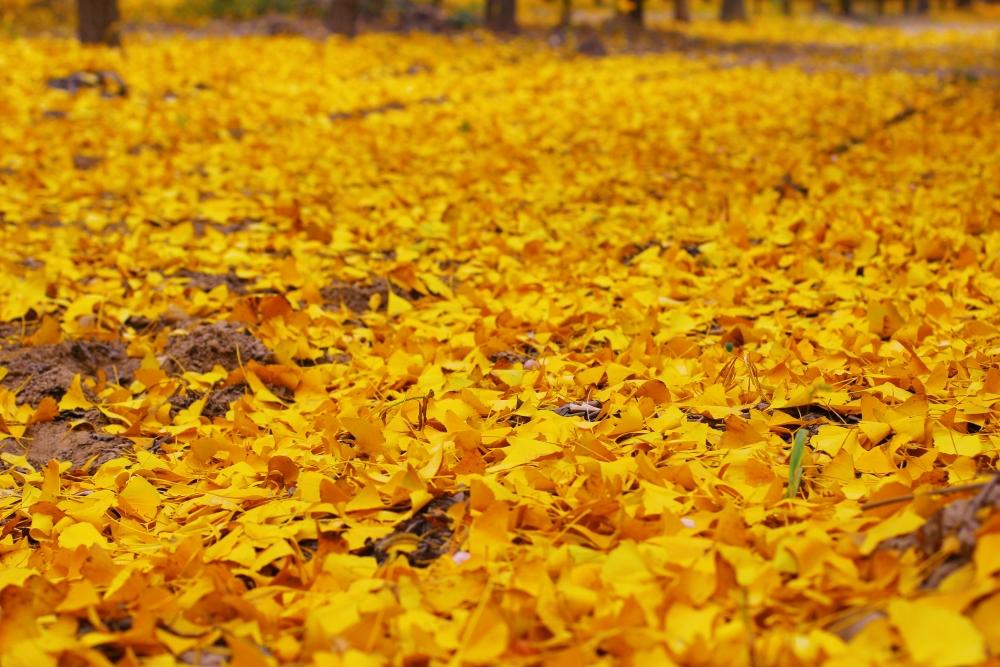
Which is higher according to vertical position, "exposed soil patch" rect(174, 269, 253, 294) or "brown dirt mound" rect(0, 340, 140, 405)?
"exposed soil patch" rect(174, 269, 253, 294)

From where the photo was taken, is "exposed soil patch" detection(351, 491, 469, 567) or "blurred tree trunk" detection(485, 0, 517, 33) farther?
"blurred tree trunk" detection(485, 0, 517, 33)

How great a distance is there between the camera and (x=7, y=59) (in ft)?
27.1

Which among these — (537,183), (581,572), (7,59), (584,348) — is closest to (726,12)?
(7,59)

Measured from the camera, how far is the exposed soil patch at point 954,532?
1.26 m

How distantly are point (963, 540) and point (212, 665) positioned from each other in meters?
1.00

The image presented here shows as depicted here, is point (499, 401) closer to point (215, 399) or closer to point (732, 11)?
point (215, 399)

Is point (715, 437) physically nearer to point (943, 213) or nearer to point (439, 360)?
point (439, 360)

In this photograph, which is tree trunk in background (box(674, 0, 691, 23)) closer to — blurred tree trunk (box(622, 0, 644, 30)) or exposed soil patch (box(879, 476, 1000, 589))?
blurred tree trunk (box(622, 0, 644, 30))

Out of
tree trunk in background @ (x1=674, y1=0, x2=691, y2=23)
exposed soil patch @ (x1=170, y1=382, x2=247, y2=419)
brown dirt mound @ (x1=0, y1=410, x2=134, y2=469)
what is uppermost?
tree trunk in background @ (x1=674, y1=0, x2=691, y2=23)

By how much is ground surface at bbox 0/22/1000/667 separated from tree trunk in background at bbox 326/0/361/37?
579cm

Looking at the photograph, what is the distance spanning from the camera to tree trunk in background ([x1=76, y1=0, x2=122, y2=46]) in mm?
9250

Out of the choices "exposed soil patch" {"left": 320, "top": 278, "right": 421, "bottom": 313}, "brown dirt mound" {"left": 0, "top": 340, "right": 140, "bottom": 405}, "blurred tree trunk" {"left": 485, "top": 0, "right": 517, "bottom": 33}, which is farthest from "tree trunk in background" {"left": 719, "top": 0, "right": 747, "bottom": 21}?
"brown dirt mound" {"left": 0, "top": 340, "right": 140, "bottom": 405}

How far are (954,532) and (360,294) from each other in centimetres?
227

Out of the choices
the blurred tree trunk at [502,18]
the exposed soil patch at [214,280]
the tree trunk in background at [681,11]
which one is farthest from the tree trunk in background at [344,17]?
the exposed soil patch at [214,280]
